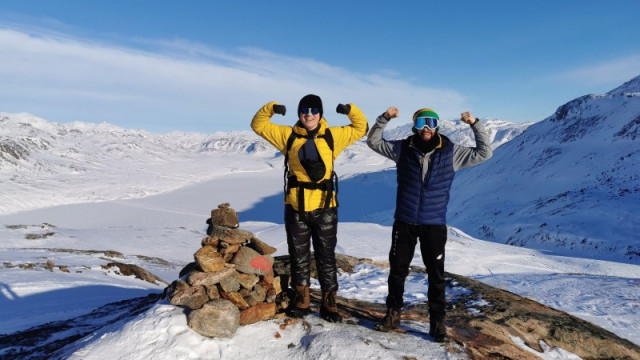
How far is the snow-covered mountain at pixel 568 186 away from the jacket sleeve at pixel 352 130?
36059mm

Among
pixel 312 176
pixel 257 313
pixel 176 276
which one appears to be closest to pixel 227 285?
pixel 257 313

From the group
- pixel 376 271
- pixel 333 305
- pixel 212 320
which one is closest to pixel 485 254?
pixel 376 271

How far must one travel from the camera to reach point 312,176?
17.7 ft

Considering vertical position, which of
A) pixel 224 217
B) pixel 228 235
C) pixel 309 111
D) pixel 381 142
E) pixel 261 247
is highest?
pixel 309 111

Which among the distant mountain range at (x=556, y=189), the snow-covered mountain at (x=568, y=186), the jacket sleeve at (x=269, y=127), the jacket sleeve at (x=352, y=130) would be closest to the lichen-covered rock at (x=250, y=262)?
the jacket sleeve at (x=269, y=127)

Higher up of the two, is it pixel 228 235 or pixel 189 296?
pixel 228 235

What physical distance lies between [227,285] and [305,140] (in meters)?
2.52

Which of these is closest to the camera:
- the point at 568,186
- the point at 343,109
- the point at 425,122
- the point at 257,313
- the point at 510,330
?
the point at 425,122

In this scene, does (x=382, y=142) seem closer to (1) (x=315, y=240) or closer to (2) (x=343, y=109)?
(2) (x=343, y=109)

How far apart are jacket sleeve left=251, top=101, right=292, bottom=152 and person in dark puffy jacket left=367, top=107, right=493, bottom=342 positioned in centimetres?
132

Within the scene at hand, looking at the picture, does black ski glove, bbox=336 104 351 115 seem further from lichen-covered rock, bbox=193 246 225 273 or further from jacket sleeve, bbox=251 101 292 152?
lichen-covered rock, bbox=193 246 225 273

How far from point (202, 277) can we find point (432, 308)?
347 cm

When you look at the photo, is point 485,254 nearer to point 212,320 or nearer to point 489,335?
point 489,335

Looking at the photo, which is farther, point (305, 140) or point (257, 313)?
point (257, 313)
